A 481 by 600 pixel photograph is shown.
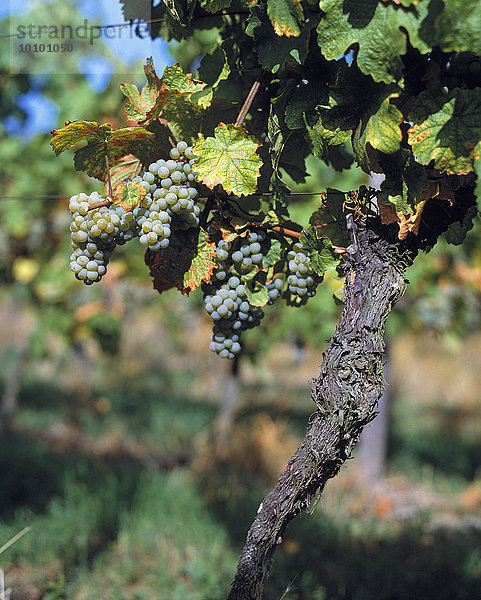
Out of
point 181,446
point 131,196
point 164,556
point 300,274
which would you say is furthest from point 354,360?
point 181,446

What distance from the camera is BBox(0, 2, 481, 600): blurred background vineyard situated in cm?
Answer: 281

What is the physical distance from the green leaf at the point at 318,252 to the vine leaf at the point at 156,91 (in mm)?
402

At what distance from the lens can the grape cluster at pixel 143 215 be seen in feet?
4.23

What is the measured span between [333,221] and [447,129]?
39cm

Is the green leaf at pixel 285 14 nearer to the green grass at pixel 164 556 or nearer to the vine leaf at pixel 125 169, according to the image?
the vine leaf at pixel 125 169

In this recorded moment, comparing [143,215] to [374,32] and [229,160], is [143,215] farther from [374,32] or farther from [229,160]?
[374,32]

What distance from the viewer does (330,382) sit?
1363mm

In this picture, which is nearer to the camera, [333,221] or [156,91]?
[156,91]

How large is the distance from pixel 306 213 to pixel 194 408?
292cm

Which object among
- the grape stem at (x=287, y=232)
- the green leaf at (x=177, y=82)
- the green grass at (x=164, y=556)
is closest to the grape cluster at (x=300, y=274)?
the grape stem at (x=287, y=232)

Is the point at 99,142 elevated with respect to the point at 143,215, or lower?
elevated

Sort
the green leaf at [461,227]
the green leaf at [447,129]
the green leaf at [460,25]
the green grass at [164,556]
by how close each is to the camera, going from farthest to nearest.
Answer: the green grass at [164,556] → the green leaf at [461,227] → the green leaf at [447,129] → the green leaf at [460,25]

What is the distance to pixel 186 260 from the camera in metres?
1.42

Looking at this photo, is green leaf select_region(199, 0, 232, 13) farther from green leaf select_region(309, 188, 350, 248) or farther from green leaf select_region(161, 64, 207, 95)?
green leaf select_region(309, 188, 350, 248)
